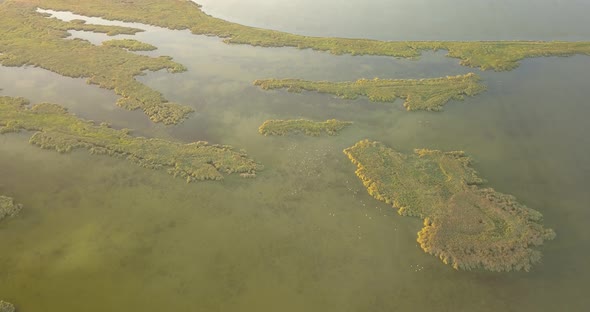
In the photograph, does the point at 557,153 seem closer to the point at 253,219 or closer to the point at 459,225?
the point at 459,225

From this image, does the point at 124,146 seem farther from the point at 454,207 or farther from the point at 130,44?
the point at 454,207

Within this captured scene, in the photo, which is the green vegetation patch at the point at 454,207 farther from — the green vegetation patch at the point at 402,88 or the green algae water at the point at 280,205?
the green vegetation patch at the point at 402,88

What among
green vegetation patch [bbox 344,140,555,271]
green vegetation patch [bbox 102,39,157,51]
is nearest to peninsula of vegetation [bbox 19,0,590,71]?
green vegetation patch [bbox 102,39,157,51]

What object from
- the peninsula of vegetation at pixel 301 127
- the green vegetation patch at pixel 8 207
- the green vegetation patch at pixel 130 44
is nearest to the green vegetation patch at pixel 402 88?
the peninsula of vegetation at pixel 301 127

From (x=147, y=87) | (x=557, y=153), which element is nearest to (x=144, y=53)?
(x=147, y=87)

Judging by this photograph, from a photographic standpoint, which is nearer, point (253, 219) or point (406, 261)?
point (406, 261)

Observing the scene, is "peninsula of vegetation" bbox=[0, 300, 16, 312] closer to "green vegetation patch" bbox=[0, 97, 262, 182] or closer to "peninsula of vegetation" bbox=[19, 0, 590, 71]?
"green vegetation patch" bbox=[0, 97, 262, 182]
